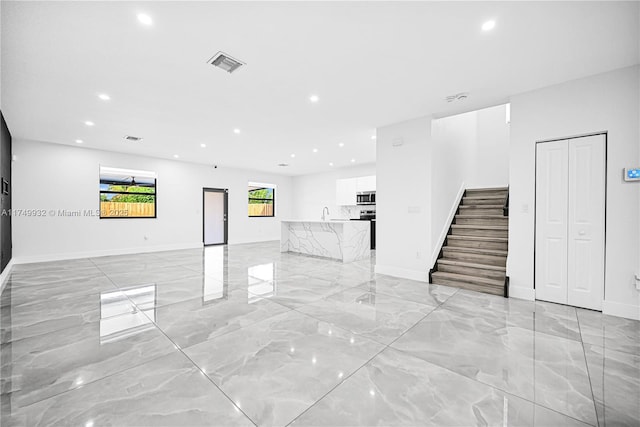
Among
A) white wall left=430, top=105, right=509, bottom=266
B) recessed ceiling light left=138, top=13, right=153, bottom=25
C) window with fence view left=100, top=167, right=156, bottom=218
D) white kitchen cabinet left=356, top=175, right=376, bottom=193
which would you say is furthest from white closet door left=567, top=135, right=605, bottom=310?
window with fence view left=100, top=167, right=156, bottom=218

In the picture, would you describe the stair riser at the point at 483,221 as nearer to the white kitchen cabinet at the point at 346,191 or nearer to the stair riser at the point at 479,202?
the stair riser at the point at 479,202

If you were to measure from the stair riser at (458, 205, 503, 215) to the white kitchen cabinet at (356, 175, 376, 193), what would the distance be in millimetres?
3639

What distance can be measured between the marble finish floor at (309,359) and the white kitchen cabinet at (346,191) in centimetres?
611

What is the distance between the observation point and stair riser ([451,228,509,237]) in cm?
503

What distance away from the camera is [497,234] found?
16.6 ft

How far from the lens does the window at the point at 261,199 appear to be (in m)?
11.1

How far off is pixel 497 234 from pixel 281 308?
4.23 meters

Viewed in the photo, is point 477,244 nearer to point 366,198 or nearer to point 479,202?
point 479,202

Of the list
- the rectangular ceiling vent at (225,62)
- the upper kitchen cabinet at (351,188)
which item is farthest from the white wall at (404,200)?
the upper kitchen cabinet at (351,188)

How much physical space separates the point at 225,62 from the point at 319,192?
330 inches

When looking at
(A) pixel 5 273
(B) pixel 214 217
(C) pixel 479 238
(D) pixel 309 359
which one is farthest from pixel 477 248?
(A) pixel 5 273

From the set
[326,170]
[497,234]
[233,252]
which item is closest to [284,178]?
[326,170]

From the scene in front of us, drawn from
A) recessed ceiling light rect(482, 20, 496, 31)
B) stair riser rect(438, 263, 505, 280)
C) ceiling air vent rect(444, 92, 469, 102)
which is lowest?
stair riser rect(438, 263, 505, 280)

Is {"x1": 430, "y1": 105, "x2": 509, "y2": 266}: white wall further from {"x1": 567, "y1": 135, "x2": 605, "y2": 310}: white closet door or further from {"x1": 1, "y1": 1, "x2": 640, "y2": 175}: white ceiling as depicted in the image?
{"x1": 567, "y1": 135, "x2": 605, "y2": 310}: white closet door
